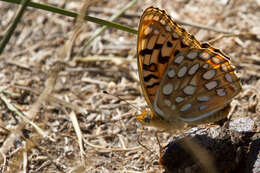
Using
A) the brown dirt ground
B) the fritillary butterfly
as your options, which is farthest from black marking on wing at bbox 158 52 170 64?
the brown dirt ground

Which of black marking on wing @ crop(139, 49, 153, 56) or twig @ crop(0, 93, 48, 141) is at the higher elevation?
black marking on wing @ crop(139, 49, 153, 56)

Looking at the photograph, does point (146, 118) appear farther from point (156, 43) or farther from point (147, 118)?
point (156, 43)

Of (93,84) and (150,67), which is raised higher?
(93,84)

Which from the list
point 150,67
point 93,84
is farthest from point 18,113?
point 150,67

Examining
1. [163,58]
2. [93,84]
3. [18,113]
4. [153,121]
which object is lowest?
[153,121]

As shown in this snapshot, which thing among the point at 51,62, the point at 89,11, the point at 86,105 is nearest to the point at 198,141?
the point at 86,105

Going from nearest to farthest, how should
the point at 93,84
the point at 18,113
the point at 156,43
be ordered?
1. the point at 156,43
2. the point at 18,113
3. the point at 93,84

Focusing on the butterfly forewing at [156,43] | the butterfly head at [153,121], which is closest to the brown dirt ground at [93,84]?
the butterfly head at [153,121]

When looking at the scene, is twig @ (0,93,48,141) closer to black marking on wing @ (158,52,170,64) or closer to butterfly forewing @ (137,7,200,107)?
butterfly forewing @ (137,7,200,107)
